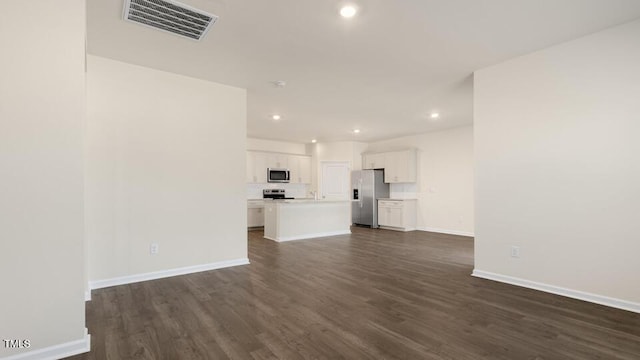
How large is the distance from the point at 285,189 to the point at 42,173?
294 inches

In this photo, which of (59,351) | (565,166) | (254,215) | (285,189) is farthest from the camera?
(285,189)

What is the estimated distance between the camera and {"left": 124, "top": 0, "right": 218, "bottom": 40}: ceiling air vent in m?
2.40

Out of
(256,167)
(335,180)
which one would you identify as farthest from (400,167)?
(256,167)

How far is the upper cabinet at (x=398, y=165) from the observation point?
813cm

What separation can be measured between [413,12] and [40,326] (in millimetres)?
3593

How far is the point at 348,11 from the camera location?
2482 millimetres

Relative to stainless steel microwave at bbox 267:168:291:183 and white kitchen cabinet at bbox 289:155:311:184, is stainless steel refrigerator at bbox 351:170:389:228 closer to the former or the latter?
white kitchen cabinet at bbox 289:155:311:184

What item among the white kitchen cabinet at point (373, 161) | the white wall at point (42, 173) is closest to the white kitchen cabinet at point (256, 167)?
the white kitchen cabinet at point (373, 161)

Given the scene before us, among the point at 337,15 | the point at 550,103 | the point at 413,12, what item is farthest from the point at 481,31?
the point at 337,15

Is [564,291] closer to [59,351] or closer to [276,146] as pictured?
[59,351]

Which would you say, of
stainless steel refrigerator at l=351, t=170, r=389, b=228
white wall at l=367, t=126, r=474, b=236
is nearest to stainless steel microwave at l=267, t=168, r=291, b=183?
stainless steel refrigerator at l=351, t=170, r=389, b=228

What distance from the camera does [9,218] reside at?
74.5 inches

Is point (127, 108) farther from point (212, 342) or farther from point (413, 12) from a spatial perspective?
point (413, 12)

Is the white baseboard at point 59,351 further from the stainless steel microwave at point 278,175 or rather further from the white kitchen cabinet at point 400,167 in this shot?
the white kitchen cabinet at point 400,167
